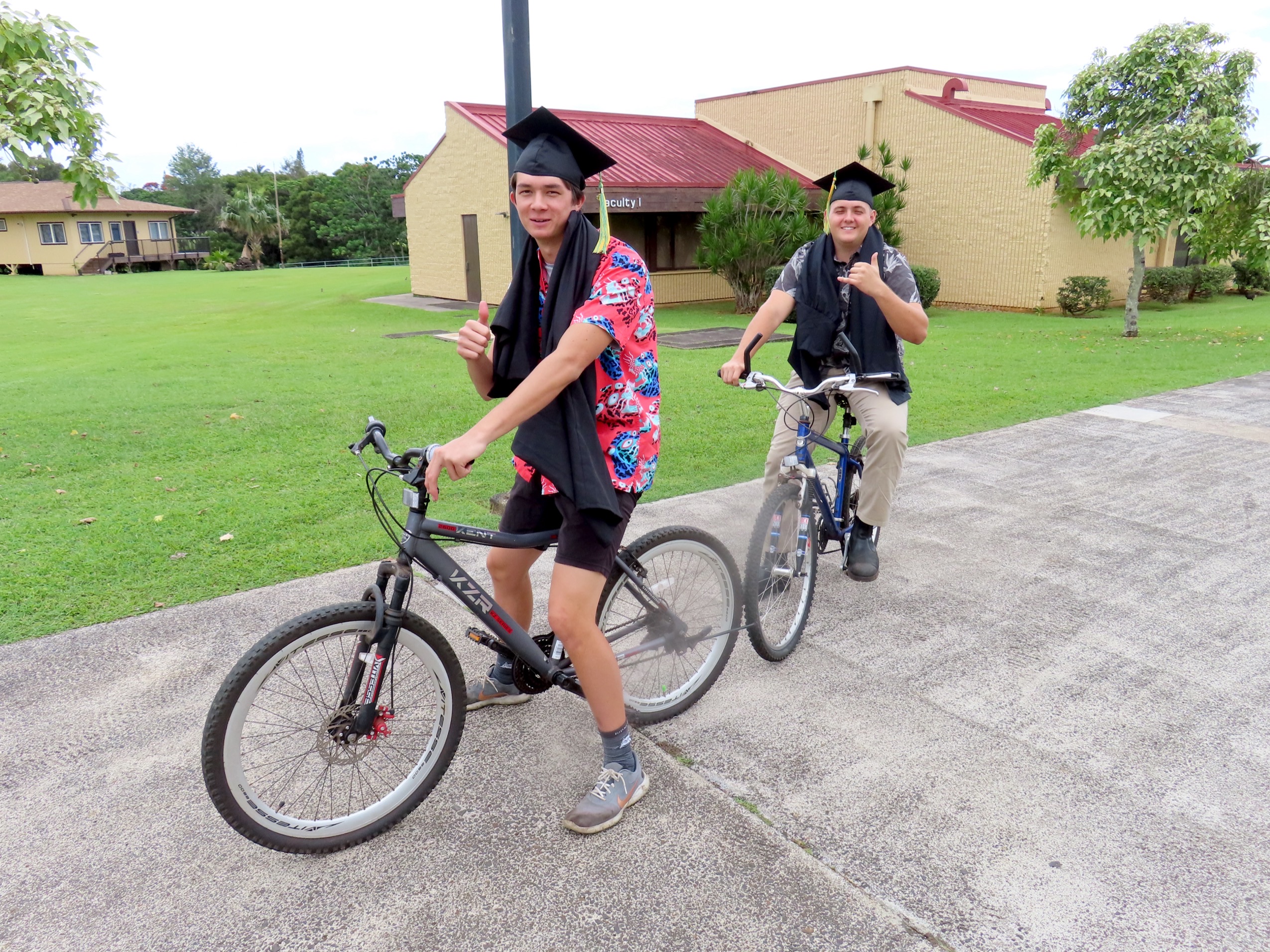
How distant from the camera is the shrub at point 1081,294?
19.7m

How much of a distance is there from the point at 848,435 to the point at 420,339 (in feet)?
41.5

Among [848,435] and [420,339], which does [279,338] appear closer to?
[420,339]

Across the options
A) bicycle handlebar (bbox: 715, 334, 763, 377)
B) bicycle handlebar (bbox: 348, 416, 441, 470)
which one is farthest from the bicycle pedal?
bicycle handlebar (bbox: 715, 334, 763, 377)

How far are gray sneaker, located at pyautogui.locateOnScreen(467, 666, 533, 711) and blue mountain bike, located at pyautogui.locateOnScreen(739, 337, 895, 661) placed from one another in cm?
98

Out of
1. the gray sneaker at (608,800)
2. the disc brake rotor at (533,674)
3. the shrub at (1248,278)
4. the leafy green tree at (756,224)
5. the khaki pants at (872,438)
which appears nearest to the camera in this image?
the gray sneaker at (608,800)

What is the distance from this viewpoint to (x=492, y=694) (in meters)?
3.48

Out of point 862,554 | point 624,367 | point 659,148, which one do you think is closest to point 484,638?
point 624,367

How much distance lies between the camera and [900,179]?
2144 cm

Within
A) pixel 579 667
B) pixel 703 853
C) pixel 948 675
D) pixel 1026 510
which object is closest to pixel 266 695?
pixel 579 667

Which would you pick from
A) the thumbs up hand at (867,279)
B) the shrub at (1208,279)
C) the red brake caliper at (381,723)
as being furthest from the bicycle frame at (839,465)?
the shrub at (1208,279)

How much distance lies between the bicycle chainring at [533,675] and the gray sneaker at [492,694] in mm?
326

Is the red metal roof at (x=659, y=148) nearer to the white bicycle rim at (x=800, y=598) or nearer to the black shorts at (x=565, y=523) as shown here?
the white bicycle rim at (x=800, y=598)

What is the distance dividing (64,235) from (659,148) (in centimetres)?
4288

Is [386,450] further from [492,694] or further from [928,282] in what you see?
[928,282]
